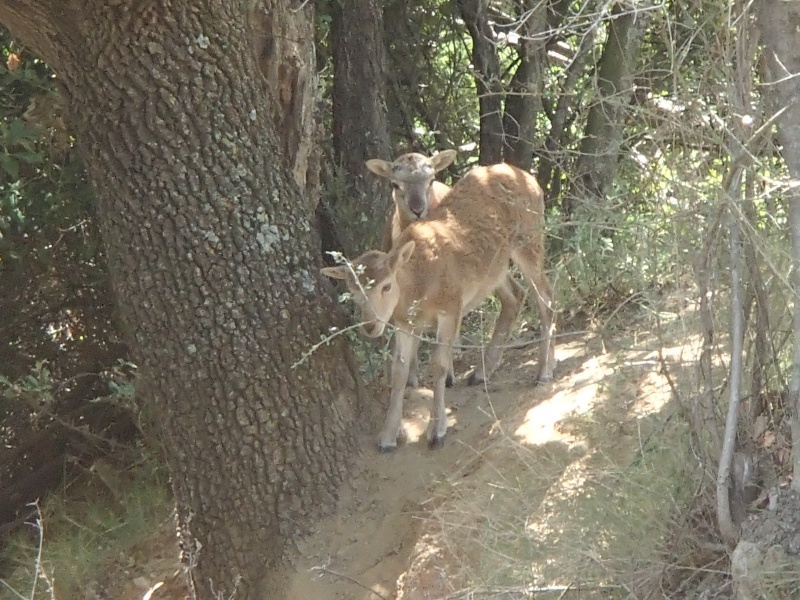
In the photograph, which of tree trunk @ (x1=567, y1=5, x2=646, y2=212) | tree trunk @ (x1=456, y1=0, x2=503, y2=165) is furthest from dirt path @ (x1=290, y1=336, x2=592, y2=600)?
tree trunk @ (x1=456, y1=0, x2=503, y2=165)

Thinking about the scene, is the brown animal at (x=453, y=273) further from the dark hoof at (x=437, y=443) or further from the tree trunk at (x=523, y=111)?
the tree trunk at (x=523, y=111)

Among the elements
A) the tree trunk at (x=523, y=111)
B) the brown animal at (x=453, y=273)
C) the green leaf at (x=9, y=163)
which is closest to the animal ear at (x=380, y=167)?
the brown animal at (x=453, y=273)

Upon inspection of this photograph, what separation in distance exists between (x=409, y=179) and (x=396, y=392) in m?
A: 2.12

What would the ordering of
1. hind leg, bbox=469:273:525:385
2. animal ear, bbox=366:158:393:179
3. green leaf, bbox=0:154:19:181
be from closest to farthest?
green leaf, bbox=0:154:19:181
hind leg, bbox=469:273:525:385
animal ear, bbox=366:158:393:179

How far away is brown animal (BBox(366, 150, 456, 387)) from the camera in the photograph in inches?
297

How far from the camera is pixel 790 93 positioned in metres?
3.93

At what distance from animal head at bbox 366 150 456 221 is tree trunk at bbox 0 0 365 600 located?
1.80 meters

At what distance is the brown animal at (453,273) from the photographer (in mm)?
6047

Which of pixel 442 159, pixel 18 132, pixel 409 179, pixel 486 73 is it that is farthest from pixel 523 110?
pixel 18 132

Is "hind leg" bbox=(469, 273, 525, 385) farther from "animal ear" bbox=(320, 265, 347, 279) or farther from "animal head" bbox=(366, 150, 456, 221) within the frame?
"animal ear" bbox=(320, 265, 347, 279)

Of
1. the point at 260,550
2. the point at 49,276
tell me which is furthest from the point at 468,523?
the point at 49,276

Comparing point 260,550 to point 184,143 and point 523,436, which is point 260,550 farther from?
point 184,143

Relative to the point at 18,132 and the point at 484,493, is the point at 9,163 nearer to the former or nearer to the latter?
the point at 18,132

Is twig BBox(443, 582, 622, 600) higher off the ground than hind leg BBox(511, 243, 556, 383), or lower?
lower
